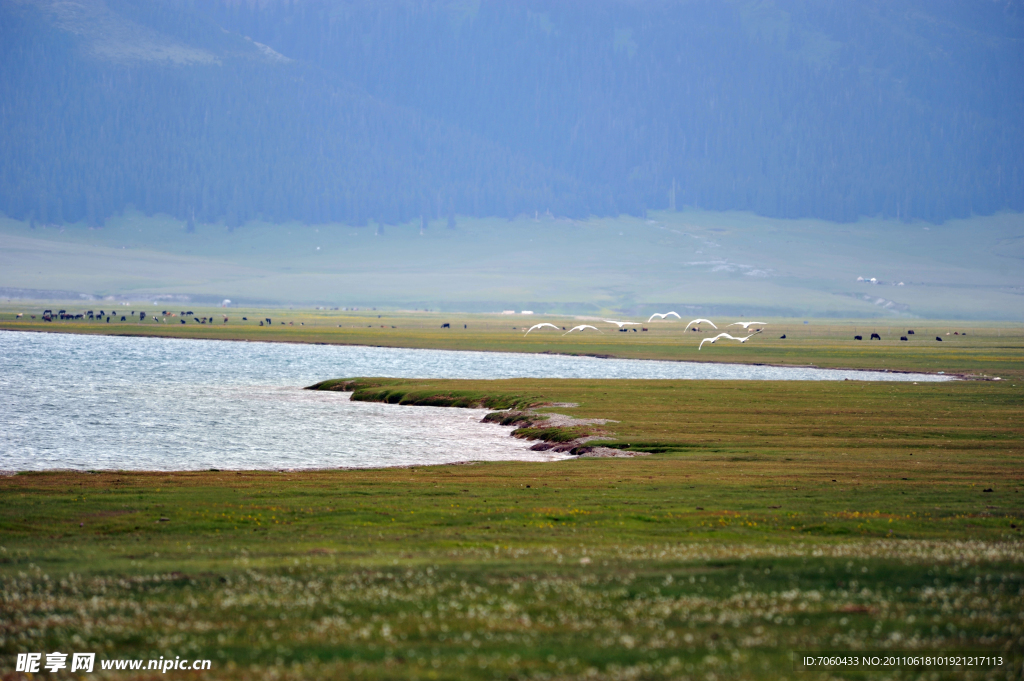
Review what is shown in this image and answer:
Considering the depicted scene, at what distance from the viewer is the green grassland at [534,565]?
15.3 m

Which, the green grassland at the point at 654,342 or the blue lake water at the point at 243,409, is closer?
the blue lake water at the point at 243,409

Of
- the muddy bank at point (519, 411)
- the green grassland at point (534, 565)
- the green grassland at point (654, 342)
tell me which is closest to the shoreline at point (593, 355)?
the green grassland at point (654, 342)

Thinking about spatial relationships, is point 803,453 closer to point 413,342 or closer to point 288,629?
point 288,629

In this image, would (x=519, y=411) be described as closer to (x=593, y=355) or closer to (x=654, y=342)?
(x=593, y=355)

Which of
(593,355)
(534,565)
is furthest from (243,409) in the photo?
(593,355)

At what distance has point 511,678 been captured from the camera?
14.1 m

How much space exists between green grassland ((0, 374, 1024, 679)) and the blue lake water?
628 cm

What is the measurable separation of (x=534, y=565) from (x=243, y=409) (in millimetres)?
47146

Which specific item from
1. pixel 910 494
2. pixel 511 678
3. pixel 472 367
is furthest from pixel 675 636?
pixel 472 367

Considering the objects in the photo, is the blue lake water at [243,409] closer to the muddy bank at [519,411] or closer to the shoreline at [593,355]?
the muddy bank at [519,411]

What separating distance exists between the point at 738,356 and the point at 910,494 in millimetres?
89949

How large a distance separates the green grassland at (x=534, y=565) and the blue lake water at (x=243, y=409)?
6.28 m

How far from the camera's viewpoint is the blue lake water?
45688 millimetres

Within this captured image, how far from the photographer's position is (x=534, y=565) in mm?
21047
